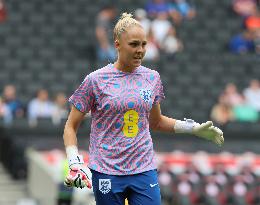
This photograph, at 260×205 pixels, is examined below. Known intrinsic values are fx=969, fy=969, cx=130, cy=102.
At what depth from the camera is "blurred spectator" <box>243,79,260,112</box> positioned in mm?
16984

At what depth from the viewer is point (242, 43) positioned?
19.1 m

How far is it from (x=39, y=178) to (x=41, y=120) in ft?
7.32

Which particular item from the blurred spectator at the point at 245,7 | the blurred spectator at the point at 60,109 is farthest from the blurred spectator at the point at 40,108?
the blurred spectator at the point at 245,7

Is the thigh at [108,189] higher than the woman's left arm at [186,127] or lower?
lower

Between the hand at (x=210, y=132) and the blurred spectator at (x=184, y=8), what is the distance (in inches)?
528

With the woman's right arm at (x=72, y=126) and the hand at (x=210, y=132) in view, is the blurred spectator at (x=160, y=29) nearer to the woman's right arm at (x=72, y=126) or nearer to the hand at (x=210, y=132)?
the hand at (x=210, y=132)

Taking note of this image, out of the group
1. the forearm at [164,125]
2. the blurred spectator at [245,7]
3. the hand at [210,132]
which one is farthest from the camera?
the blurred spectator at [245,7]

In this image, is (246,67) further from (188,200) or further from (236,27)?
(188,200)

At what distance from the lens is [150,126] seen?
6.02 metres

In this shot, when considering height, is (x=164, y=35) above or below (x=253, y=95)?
above

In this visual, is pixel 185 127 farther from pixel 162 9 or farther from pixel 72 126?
pixel 162 9

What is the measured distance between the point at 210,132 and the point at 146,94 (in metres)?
0.50

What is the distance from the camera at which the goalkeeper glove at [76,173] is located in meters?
5.47

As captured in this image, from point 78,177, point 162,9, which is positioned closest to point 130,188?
point 78,177
